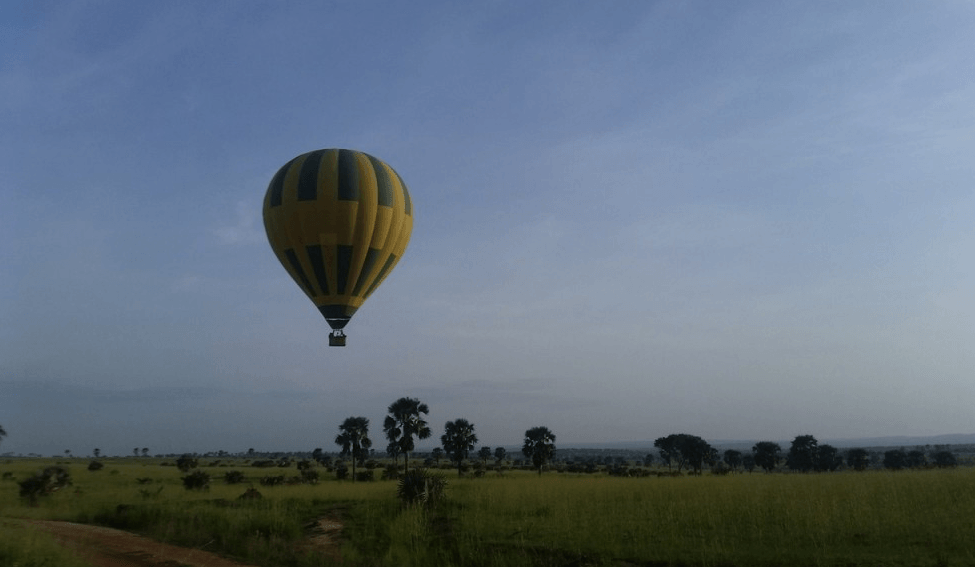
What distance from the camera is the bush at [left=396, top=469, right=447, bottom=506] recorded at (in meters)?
26.6

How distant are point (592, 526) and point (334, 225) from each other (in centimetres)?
1604

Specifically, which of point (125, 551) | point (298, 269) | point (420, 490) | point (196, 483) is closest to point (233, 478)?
point (196, 483)

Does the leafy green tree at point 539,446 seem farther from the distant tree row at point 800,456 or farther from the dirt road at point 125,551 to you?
the dirt road at point 125,551

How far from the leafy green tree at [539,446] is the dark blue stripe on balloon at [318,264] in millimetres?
49458

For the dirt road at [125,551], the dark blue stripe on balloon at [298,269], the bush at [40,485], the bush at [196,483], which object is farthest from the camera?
the bush at [196,483]

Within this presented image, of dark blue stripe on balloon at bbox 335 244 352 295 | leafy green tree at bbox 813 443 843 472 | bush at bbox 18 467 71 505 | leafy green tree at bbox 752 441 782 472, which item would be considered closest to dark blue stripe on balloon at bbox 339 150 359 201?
dark blue stripe on balloon at bbox 335 244 352 295

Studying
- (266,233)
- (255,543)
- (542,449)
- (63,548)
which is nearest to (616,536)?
(255,543)

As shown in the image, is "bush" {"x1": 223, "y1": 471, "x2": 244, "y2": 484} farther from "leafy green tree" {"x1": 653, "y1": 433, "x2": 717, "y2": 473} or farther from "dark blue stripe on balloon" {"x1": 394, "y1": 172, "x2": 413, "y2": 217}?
"leafy green tree" {"x1": 653, "y1": 433, "x2": 717, "y2": 473}

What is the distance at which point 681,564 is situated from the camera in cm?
1534

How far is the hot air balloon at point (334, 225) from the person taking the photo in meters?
27.7

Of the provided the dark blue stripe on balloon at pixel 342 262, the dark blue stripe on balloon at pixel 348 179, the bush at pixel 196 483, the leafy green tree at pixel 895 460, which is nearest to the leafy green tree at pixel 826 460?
the leafy green tree at pixel 895 460

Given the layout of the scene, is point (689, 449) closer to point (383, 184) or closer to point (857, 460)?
point (857, 460)

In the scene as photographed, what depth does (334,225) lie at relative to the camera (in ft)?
Result: 90.7

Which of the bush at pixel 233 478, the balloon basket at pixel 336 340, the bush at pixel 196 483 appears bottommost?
the bush at pixel 233 478
